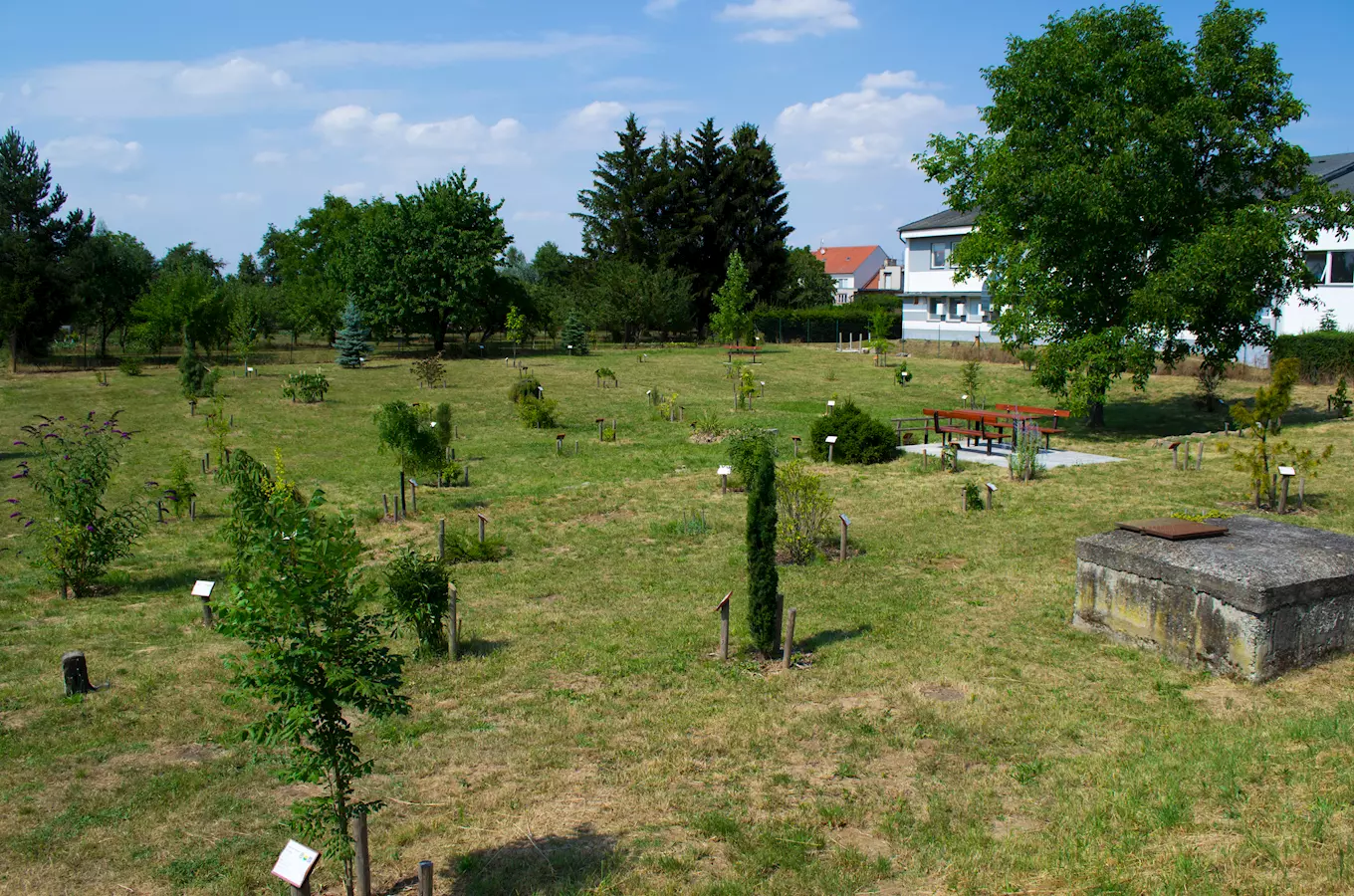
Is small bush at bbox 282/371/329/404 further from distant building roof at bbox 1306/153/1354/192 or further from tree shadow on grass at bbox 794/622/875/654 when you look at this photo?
distant building roof at bbox 1306/153/1354/192

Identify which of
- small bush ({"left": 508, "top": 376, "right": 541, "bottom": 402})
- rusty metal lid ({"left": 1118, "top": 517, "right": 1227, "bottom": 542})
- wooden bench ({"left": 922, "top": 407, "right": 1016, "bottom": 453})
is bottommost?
rusty metal lid ({"left": 1118, "top": 517, "right": 1227, "bottom": 542})

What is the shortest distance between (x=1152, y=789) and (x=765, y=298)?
56.3 metres

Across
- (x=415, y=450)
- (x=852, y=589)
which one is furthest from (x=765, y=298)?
(x=852, y=589)

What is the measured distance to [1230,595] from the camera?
8.39 meters

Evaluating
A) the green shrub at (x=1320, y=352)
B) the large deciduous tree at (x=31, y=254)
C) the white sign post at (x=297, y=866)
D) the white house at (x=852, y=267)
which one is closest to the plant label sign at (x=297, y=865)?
the white sign post at (x=297, y=866)

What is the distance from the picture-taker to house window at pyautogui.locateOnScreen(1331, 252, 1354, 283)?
3344cm

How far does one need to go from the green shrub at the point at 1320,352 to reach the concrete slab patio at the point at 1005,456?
11413mm

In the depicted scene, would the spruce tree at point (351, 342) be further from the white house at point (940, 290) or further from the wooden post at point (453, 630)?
the wooden post at point (453, 630)

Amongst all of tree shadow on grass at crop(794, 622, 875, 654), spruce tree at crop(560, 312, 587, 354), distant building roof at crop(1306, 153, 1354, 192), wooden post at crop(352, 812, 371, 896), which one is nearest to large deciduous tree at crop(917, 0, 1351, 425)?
tree shadow on grass at crop(794, 622, 875, 654)

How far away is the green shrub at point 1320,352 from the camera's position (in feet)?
92.3

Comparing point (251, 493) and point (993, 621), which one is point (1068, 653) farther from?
point (251, 493)

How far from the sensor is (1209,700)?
806 cm

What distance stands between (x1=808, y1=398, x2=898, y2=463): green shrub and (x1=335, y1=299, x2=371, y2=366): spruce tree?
26.8 meters

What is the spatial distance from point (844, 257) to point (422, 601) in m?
102
